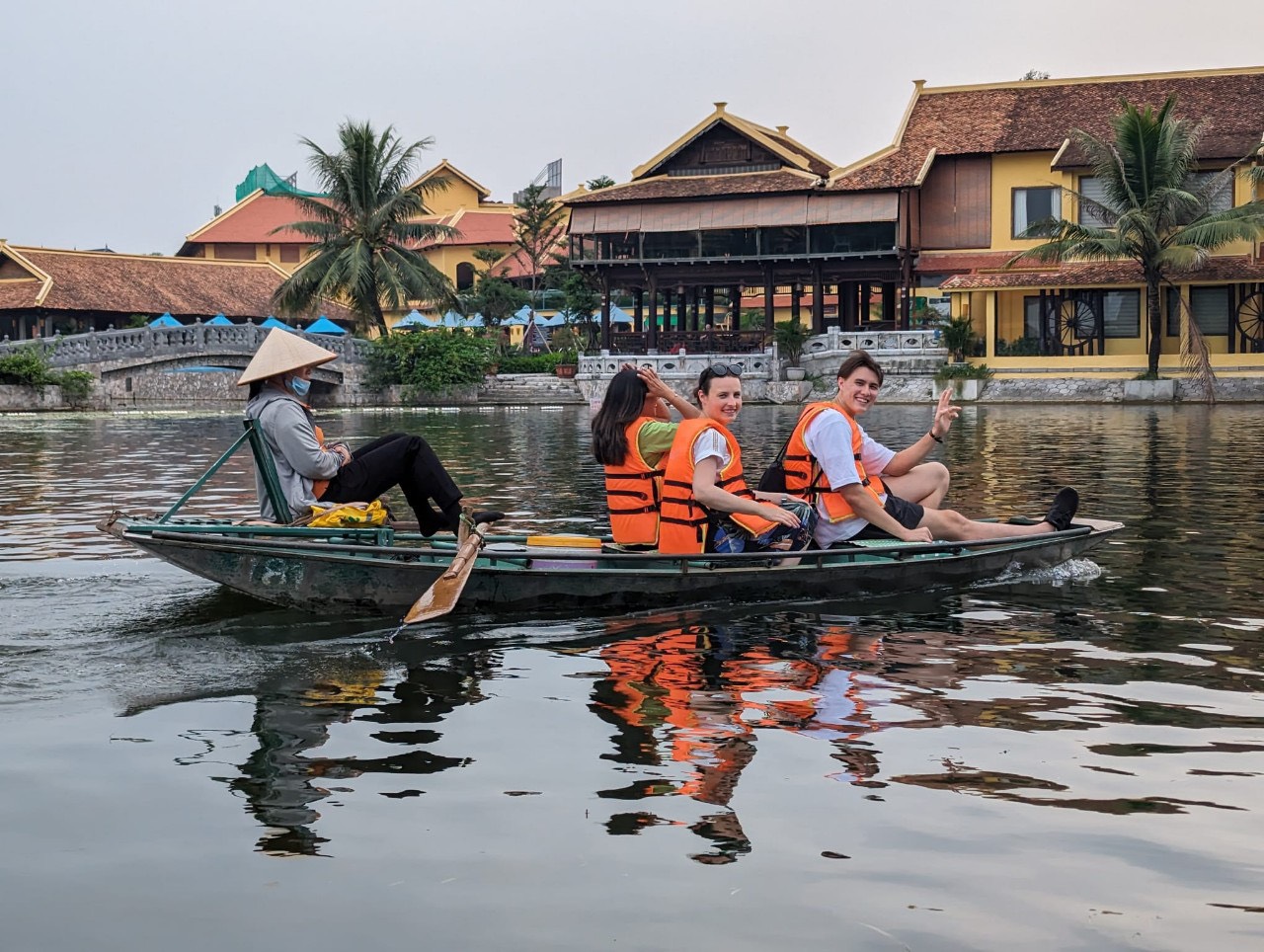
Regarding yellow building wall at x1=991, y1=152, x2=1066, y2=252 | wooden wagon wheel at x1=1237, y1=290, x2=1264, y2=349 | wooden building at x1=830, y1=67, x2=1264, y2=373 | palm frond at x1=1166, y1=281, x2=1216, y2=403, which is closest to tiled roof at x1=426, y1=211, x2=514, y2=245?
wooden building at x1=830, y1=67, x2=1264, y2=373

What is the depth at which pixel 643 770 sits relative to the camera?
4.95m

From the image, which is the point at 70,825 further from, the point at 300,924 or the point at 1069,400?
the point at 1069,400

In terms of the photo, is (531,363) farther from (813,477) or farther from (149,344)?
(813,477)

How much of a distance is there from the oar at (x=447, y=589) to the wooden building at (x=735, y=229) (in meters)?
34.9

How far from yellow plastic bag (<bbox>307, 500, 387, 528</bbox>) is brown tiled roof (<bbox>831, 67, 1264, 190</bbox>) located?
34.3 metres

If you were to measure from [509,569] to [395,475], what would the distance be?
3.53 ft

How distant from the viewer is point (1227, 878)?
155 inches

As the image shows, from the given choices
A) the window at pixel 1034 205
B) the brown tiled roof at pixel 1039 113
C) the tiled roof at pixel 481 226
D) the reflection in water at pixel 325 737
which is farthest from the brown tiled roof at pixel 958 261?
the reflection in water at pixel 325 737

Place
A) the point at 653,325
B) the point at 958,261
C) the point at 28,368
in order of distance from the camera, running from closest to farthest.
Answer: the point at 28,368
the point at 958,261
the point at 653,325

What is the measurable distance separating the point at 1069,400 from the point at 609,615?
101ft

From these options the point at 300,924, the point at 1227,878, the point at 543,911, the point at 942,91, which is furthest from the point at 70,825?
the point at 942,91

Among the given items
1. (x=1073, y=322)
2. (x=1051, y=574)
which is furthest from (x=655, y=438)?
(x=1073, y=322)

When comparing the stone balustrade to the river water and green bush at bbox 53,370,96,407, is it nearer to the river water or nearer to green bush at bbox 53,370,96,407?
green bush at bbox 53,370,96,407

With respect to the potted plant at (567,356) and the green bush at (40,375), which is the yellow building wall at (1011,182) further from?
the green bush at (40,375)
